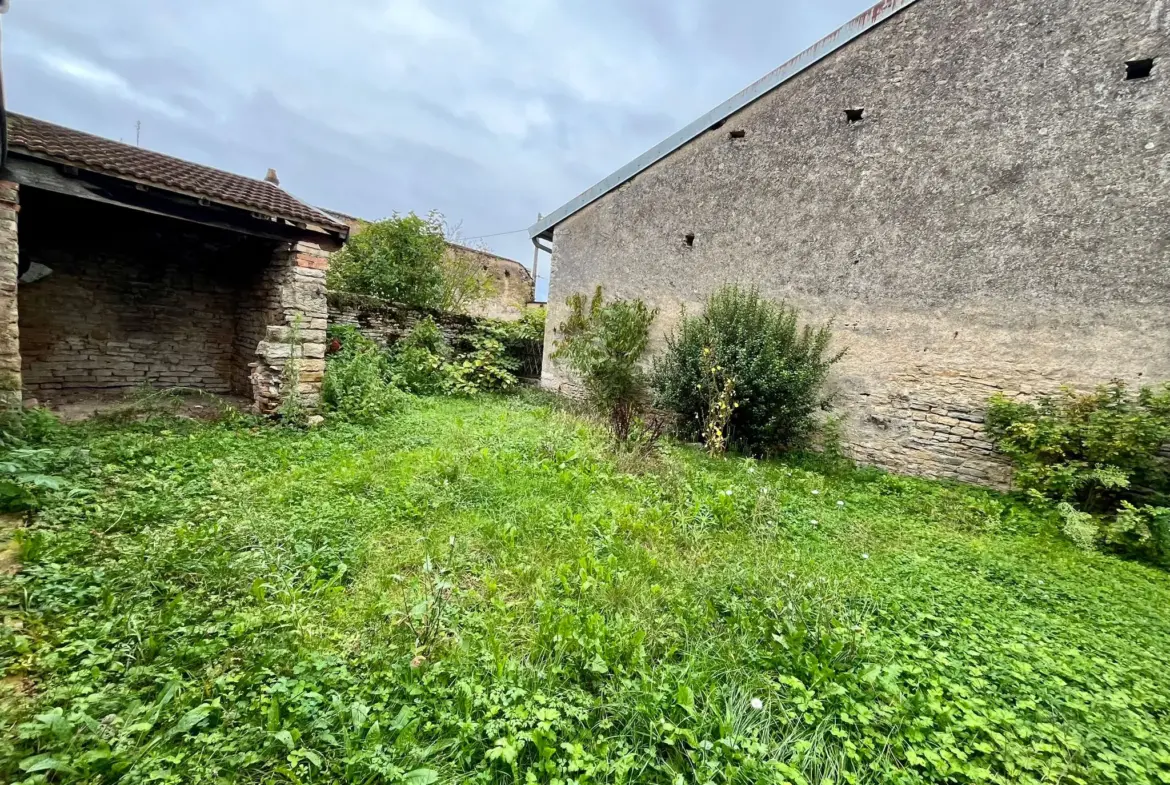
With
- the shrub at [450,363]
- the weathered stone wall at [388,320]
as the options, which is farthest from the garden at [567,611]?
the weathered stone wall at [388,320]

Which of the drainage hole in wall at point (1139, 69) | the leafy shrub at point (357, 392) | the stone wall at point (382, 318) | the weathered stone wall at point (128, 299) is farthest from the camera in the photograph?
the stone wall at point (382, 318)

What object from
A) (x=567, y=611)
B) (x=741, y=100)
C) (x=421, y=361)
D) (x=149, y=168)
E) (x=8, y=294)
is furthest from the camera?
(x=421, y=361)

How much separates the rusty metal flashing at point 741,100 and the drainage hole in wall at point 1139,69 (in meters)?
2.53

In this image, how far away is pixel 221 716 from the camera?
181 cm

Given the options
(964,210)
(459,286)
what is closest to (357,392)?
(964,210)

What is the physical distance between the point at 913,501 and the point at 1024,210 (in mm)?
3700

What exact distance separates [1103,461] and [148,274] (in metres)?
12.3

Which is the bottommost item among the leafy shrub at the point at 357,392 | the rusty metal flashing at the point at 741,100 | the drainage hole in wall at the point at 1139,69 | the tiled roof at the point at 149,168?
the leafy shrub at the point at 357,392

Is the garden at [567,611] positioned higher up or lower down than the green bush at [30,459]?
lower down

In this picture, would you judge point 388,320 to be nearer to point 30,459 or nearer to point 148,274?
point 148,274

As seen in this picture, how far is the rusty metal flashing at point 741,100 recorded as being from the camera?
20.9 ft

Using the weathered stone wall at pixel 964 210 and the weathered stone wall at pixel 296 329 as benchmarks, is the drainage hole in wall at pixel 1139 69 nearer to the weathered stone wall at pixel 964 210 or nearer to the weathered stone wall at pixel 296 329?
the weathered stone wall at pixel 964 210

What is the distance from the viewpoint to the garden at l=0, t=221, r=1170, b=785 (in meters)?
1.81

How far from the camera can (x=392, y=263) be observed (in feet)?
37.9
